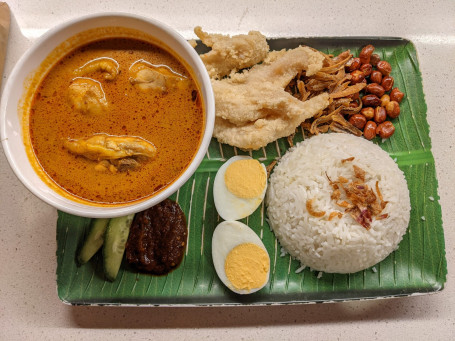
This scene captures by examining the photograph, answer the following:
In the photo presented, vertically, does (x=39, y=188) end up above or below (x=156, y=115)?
below

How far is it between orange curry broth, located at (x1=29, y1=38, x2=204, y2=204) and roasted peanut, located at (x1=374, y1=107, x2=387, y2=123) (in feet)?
3.22

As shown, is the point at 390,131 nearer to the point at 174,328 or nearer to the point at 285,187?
the point at 285,187

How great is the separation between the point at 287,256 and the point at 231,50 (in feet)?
3.34

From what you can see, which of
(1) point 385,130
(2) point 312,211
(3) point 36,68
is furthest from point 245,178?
(3) point 36,68

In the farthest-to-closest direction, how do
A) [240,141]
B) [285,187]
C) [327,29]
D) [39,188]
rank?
[327,29] < [285,187] < [240,141] < [39,188]

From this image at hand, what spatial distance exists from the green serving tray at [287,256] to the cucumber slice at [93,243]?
0.15 ft

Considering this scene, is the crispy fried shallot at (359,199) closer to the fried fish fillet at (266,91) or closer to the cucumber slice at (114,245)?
the fried fish fillet at (266,91)

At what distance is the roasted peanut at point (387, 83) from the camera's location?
1951 millimetres

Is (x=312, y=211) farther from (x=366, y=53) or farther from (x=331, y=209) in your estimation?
(x=366, y=53)

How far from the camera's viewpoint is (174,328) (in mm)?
2031

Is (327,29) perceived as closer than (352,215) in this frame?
No

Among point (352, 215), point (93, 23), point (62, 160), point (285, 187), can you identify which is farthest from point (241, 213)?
point (93, 23)

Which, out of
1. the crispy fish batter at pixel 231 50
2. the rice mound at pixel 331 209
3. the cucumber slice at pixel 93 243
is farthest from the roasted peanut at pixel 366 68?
the cucumber slice at pixel 93 243

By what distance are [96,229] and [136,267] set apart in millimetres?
256
